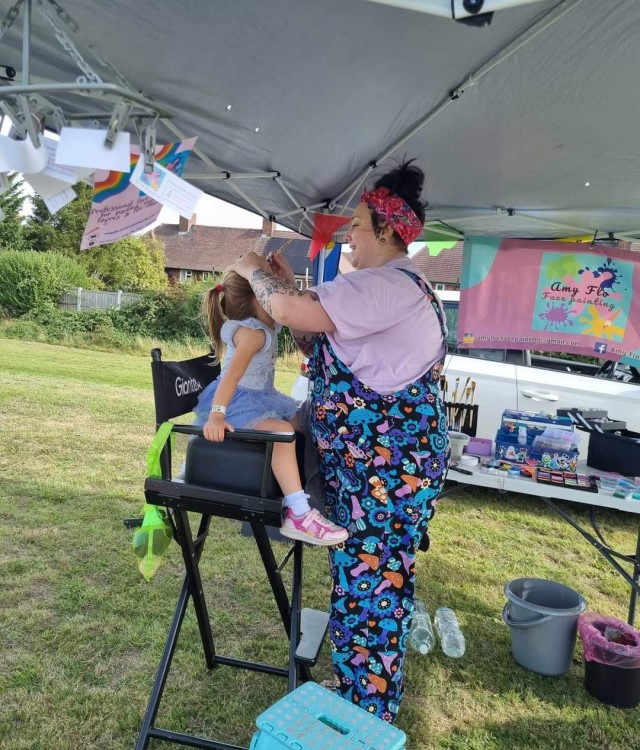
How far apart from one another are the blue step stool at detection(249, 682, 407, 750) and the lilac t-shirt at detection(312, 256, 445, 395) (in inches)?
31.5

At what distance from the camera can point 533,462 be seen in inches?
115

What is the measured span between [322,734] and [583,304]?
325 cm

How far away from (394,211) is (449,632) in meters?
2.06

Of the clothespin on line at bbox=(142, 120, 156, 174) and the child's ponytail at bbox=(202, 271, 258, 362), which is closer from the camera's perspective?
the clothespin on line at bbox=(142, 120, 156, 174)

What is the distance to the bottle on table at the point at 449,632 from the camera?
2736 millimetres

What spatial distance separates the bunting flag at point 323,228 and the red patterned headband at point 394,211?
1.38 metres

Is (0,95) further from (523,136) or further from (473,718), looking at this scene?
(473,718)

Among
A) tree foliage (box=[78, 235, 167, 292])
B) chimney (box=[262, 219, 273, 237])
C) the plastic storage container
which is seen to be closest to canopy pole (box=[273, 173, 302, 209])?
chimney (box=[262, 219, 273, 237])

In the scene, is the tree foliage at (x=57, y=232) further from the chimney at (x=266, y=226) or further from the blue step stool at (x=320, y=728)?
the blue step stool at (x=320, y=728)

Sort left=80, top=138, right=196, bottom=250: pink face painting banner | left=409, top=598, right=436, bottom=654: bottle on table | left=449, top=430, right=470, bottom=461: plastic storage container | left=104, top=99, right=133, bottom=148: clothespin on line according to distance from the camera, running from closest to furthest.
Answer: left=104, top=99, right=133, bottom=148: clothespin on line, left=80, top=138, right=196, bottom=250: pink face painting banner, left=409, top=598, right=436, bottom=654: bottle on table, left=449, top=430, right=470, bottom=461: plastic storage container

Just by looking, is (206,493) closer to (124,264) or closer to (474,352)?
(474,352)

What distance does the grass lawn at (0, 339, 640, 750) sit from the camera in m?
2.19

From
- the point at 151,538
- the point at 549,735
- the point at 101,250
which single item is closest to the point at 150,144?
the point at 151,538

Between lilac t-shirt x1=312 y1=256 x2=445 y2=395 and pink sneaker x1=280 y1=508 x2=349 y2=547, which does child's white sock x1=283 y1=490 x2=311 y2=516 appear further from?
lilac t-shirt x1=312 y1=256 x2=445 y2=395
